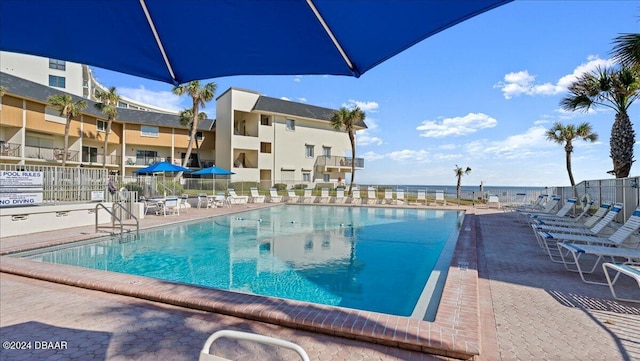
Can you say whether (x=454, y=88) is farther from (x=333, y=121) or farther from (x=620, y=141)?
(x=333, y=121)

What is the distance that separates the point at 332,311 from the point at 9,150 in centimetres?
2923

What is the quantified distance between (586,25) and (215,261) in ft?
34.1

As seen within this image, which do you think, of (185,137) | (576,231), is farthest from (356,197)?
(185,137)

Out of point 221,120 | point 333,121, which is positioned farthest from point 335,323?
point 221,120

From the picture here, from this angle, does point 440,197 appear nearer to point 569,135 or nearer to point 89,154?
point 569,135

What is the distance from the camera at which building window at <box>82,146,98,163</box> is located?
29.1 m

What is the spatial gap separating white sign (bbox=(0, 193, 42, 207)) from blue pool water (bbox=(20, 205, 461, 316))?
2.34 meters

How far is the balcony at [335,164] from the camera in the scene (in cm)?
3284

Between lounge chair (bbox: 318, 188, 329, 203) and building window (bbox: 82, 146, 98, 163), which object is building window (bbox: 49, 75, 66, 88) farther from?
lounge chair (bbox: 318, 188, 329, 203)

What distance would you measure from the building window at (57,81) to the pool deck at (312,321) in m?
41.0

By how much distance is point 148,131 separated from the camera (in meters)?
32.3

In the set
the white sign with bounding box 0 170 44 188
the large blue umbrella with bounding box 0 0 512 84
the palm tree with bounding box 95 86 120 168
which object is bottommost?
the white sign with bounding box 0 170 44 188

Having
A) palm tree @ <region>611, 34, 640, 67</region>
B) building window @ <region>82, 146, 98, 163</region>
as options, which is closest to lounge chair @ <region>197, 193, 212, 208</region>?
palm tree @ <region>611, 34, 640, 67</region>

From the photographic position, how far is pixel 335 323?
3551mm
